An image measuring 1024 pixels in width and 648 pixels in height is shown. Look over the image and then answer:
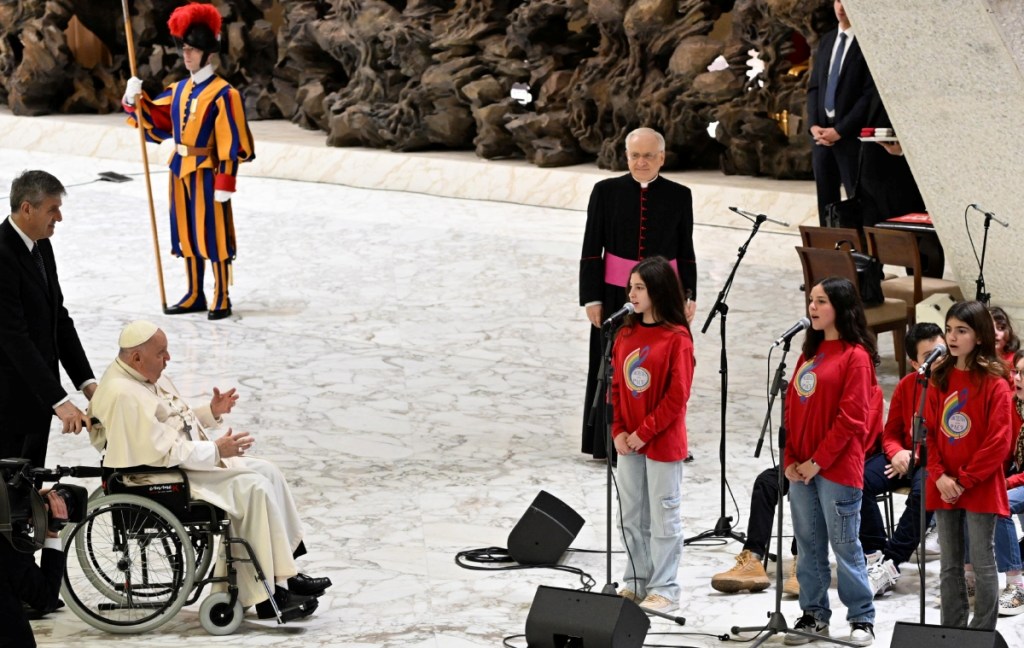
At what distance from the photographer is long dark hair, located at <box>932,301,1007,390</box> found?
4.66 metres

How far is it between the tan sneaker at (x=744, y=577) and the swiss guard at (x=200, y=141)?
→ 202 inches

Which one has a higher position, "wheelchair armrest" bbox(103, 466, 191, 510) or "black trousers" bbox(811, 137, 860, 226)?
"black trousers" bbox(811, 137, 860, 226)

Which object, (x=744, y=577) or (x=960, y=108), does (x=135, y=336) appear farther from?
(x=960, y=108)

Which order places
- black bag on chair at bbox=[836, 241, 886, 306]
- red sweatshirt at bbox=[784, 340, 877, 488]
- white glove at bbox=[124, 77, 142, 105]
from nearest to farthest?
red sweatshirt at bbox=[784, 340, 877, 488], black bag on chair at bbox=[836, 241, 886, 306], white glove at bbox=[124, 77, 142, 105]

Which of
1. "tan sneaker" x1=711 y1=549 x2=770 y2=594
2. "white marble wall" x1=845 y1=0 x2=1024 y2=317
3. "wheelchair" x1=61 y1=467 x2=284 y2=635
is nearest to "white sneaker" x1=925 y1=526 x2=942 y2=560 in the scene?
"tan sneaker" x1=711 y1=549 x2=770 y2=594

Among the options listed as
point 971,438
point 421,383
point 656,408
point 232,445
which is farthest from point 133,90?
point 971,438

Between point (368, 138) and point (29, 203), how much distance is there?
35.2 feet

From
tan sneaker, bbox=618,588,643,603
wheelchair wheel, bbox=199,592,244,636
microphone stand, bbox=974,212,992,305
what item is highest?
microphone stand, bbox=974,212,992,305

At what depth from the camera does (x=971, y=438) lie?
4703 mm

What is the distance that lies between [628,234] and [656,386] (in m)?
1.49

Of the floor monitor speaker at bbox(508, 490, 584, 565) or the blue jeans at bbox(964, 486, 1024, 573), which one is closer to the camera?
the blue jeans at bbox(964, 486, 1024, 573)

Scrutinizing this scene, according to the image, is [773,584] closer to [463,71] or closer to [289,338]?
[289,338]

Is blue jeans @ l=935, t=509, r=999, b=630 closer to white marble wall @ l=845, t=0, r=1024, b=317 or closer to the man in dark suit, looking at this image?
white marble wall @ l=845, t=0, r=1024, b=317

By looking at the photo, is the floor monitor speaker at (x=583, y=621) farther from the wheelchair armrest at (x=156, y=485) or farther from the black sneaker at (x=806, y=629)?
the wheelchair armrest at (x=156, y=485)
